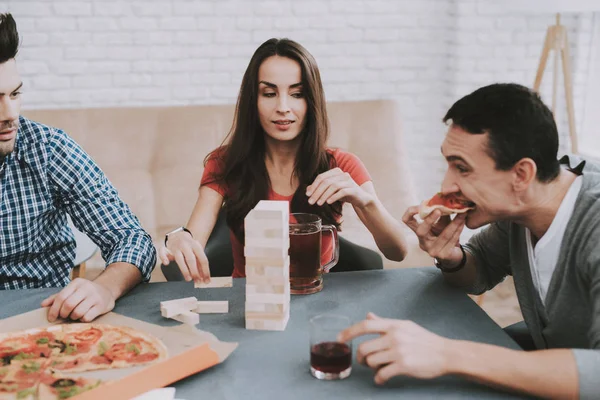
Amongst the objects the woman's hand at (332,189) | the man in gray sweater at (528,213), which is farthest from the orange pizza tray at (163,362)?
the woman's hand at (332,189)

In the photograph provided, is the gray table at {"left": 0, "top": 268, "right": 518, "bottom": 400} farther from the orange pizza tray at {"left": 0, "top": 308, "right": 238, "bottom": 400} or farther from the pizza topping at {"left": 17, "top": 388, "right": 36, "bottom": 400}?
the pizza topping at {"left": 17, "top": 388, "right": 36, "bottom": 400}

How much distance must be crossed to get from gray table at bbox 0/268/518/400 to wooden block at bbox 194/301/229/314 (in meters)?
0.01

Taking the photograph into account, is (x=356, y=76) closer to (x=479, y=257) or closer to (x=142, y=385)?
(x=479, y=257)

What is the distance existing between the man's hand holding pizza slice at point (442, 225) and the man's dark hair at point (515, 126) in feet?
0.49

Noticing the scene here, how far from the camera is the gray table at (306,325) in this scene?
105cm

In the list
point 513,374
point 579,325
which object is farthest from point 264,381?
point 579,325

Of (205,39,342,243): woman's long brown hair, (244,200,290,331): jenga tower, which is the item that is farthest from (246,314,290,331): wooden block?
(205,39,342,243): woman's long brown hair

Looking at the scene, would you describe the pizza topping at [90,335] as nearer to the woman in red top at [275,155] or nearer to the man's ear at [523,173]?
the woman in red top at [275,155]

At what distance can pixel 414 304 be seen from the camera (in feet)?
4.57

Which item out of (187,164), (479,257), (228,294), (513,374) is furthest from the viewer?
(187,164)

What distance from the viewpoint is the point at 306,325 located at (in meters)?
1.28

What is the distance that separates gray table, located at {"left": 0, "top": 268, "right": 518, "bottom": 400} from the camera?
1.05 m

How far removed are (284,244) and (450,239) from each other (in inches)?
17.5

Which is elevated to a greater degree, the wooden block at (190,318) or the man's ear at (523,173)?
the man's ear at (523,173)
